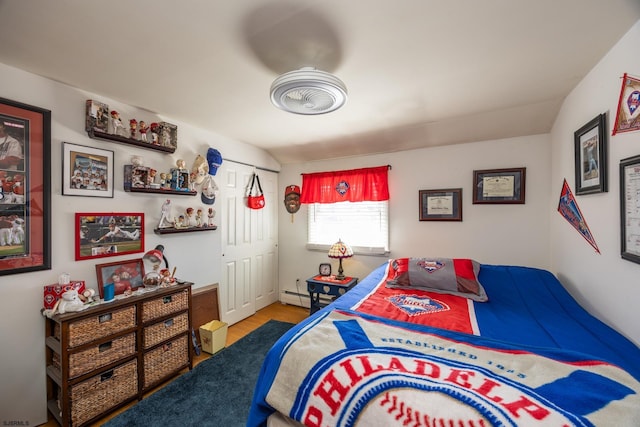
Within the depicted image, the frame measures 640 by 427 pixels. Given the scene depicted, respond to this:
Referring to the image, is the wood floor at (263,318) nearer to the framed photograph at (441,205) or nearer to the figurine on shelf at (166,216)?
the figurine on shelf at (166,216)

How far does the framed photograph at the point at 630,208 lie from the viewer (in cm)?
123

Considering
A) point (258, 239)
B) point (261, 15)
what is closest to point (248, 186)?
point (258, 239)

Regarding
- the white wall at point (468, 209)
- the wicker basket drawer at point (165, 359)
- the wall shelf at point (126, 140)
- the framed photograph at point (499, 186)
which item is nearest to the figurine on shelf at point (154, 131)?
the wall shelf at point (126, 140)

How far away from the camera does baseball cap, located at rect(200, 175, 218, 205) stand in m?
2.77

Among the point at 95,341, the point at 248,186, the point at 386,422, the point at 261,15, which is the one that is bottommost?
the point at 95,341

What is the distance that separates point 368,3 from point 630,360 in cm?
191

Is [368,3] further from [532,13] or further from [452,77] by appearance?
[452,77]

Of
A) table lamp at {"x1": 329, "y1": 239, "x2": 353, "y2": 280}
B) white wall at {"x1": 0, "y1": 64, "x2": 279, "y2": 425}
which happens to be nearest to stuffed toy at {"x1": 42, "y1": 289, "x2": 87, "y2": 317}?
white wall at {"x1": 0, "y1": 64, "x2": 279, "y2": 425}

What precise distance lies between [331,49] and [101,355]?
7.98 ft

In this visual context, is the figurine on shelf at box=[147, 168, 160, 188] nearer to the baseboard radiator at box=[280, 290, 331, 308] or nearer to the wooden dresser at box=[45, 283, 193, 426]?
the wooden dresser at box=[45, 283, 193, 426]

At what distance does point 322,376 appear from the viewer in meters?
1.05

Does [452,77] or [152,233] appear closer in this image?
[452,77]

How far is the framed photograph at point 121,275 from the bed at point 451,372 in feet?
5.17

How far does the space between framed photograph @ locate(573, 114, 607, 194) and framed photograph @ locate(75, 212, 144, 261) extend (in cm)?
331
